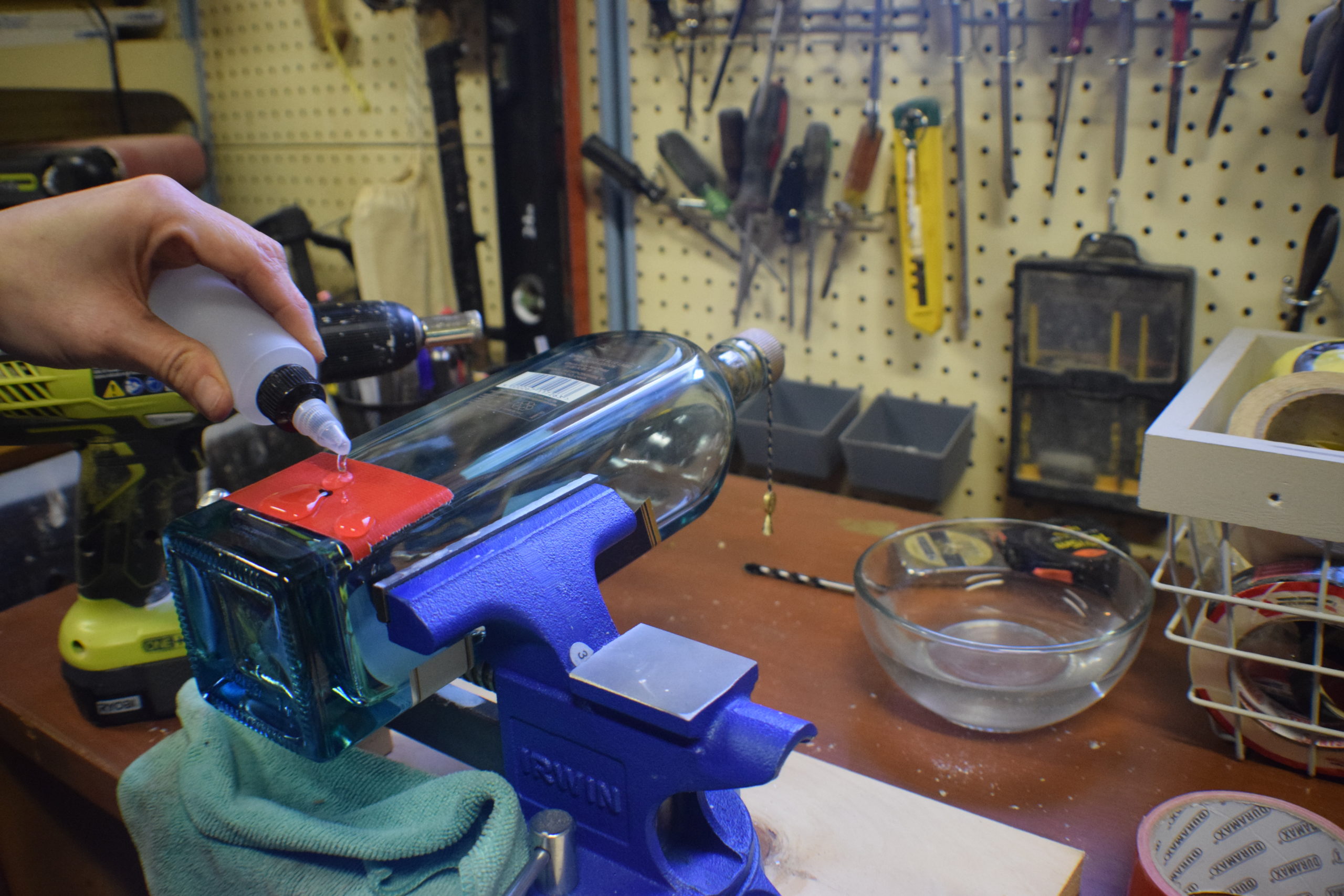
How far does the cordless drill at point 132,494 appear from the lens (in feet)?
2.06

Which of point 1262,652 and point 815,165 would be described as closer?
point 1262,652

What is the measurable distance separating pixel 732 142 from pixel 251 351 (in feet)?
2.38

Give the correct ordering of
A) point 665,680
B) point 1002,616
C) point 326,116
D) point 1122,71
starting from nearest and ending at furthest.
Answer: point 665,680 → point 1002,616 → point 1122,71 → point 326,116

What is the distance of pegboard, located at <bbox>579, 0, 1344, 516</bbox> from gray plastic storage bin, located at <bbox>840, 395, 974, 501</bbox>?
0.08 ft

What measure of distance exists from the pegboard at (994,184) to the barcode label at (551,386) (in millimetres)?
604

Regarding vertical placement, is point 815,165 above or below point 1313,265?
above

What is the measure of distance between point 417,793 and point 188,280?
0.31 metres

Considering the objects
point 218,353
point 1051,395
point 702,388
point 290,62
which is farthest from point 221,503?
point 290,62

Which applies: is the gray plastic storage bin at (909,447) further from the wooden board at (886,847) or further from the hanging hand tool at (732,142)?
the wooden board at (886,847)

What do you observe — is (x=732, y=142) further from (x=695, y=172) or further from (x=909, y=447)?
(x=909, y=447)

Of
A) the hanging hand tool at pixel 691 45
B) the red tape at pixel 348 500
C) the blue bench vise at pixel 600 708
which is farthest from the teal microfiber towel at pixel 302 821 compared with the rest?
the hanging hand tool at pixel 691 45

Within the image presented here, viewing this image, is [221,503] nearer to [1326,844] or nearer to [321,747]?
[321,747]

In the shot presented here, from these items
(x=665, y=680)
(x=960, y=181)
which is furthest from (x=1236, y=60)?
Answer: (x=665, y=680)

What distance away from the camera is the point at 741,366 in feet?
2.14
